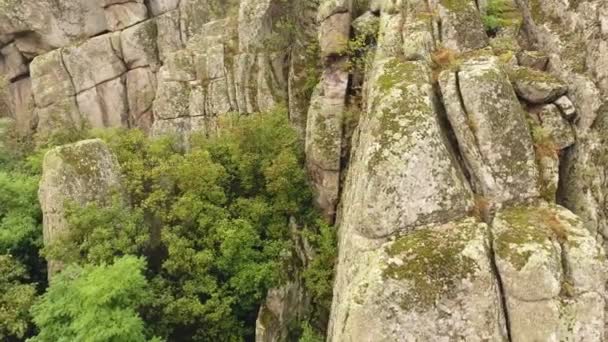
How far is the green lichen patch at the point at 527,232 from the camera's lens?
892 centimetres

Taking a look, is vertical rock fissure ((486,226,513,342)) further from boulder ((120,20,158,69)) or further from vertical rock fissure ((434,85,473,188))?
boulder ((120,20,158,69))

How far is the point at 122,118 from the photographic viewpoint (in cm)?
2853

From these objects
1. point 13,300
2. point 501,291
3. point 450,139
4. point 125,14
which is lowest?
point 13,300

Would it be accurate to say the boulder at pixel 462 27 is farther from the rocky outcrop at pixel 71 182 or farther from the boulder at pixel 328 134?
the rocky outcrop at pixel 71 182

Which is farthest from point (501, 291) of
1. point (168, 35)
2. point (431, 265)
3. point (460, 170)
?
point (168, 35)

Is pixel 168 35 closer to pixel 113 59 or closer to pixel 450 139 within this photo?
pixel 113 59

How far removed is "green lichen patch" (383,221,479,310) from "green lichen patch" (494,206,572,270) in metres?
0.66

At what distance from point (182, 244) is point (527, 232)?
10595 millimetres

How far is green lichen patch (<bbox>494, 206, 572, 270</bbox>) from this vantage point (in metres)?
8.92

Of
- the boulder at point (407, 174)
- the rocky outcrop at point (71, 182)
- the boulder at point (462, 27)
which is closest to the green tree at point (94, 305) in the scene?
the rocky outcrop at point (71, 182)

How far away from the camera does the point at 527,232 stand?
9211 mm

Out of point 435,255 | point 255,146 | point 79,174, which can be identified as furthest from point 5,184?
point 435,255

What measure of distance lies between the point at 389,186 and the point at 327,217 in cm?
736

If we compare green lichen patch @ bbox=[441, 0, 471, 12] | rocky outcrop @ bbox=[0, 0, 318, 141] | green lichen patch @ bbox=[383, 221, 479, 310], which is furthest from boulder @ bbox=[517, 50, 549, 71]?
rocky outcrop @ bbox=[0, 0, 318, 141]
